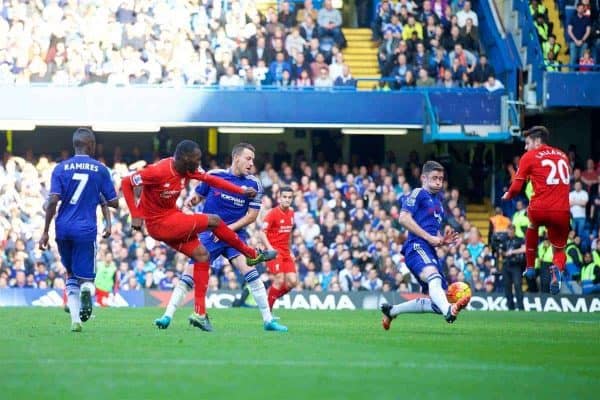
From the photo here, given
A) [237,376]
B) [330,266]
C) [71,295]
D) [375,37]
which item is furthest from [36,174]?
[237,376]

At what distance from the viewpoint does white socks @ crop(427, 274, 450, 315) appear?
16.3 metres

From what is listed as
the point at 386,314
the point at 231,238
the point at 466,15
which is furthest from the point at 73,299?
the point at 466,15

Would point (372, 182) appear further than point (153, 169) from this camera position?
Yes

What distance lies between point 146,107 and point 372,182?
547cm

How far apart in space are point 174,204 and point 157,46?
17.3m

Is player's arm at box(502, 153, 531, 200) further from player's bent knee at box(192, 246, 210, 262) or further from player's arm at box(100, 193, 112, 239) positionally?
player's arm at box(100, 193, 112, 239)

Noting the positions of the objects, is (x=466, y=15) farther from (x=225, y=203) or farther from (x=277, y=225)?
(x=225, y=203)

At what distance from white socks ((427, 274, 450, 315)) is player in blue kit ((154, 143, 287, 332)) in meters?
1.77

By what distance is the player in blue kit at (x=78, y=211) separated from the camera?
52.4 ft

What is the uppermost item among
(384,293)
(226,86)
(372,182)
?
(226,86)

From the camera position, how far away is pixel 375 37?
35.9 m

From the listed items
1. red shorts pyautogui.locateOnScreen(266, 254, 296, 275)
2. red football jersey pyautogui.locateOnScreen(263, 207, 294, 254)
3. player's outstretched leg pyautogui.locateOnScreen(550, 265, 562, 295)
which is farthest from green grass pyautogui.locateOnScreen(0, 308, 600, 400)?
red football jersey pyautogui.locateOnScreen(263, 207, 294, 254)

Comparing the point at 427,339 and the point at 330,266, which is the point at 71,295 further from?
the point at 330,266

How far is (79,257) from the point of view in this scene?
52.7ft
